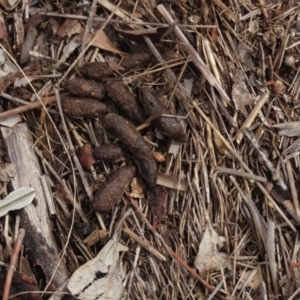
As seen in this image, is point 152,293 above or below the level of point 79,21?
below

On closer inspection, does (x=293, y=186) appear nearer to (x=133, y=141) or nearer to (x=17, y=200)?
(x=133, y=141)

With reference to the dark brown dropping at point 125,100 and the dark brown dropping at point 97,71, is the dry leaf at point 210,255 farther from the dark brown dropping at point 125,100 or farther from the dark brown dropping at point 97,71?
the dark brown dropping at point 97,71

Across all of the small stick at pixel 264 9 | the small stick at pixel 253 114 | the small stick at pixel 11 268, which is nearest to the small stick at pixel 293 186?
the small stick at pixel 253 114

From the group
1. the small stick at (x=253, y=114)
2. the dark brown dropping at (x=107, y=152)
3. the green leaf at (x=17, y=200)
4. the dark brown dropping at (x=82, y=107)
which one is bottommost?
the small stick at (x=253, y=114)

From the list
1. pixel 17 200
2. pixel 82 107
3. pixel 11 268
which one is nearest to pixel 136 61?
pixel 82 107

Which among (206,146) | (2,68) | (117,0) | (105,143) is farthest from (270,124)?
(2,68)

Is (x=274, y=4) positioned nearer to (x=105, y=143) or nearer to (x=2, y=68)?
(x=105, y=143)

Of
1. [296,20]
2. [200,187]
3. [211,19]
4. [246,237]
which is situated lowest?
[246,237]
